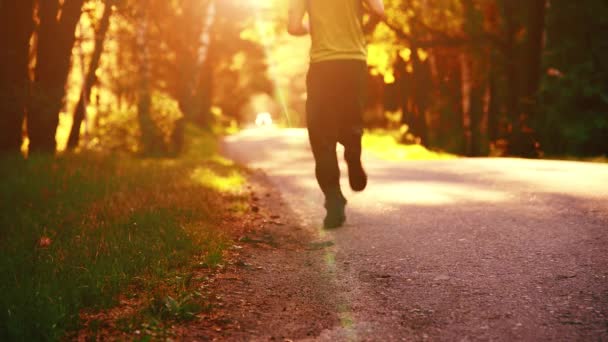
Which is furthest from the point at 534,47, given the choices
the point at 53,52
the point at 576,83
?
the point at 53,52

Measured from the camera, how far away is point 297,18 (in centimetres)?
566

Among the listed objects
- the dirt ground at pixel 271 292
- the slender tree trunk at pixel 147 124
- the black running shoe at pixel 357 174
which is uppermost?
the slender tree trunk at pixel 147 124

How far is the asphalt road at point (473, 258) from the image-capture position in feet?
10.3

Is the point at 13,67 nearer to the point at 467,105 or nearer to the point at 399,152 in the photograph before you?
the point at 399,152

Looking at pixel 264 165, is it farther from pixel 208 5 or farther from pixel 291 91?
pixel 291 91

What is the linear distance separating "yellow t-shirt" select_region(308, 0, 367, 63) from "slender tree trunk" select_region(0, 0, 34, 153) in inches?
239

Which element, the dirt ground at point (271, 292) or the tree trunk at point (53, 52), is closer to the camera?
the dirt ground at point (271, 292)

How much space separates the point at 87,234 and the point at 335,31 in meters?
2.70

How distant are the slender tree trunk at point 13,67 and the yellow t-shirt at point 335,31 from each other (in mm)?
6058

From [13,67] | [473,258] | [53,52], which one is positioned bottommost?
[473,258]

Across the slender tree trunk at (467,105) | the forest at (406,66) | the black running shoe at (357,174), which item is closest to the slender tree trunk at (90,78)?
the forest at (406,66)

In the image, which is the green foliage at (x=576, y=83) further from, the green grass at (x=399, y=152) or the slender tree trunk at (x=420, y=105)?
the slender tree trunk at (x=420, y=105)

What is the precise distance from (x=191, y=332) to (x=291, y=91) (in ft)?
108

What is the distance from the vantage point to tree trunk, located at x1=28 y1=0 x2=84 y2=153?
1048 centimetres
